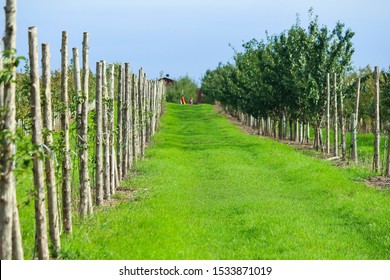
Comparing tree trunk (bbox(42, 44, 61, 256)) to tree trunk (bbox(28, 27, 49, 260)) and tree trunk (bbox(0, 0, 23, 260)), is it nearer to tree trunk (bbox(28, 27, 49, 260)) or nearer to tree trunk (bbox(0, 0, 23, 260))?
tree trunk (bbox(28, 27, 49, 260))

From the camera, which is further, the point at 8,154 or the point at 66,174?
the point at 66,174

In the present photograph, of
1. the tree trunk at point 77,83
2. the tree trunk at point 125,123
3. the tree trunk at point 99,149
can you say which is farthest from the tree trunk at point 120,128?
the tree trunk at point 77,83

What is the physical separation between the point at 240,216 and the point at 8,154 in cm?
802

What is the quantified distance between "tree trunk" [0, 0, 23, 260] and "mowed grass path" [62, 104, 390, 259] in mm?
2768

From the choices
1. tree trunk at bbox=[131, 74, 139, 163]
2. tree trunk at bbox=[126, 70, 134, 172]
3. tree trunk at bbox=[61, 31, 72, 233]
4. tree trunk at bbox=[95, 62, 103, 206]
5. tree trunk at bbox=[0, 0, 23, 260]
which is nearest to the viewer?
tree trunk at bbox=[0, 0, 23, 260]

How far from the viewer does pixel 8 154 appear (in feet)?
A: 26.8

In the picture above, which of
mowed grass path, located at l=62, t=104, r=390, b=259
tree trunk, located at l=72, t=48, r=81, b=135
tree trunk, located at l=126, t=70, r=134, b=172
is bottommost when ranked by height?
mowed grass path, located at l=62, t=104, r=390, b=259

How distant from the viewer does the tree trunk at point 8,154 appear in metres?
8.03

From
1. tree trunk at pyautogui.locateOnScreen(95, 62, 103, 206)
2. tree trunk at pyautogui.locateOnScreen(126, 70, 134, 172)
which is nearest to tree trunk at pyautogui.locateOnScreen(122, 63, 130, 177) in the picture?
tree trunk at pyautogui.locateOnScreen(126, 70, 134, 172)

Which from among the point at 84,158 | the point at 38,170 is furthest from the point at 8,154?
the point at 84,158

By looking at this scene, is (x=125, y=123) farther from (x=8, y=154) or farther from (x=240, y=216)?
(x=8, y=154)

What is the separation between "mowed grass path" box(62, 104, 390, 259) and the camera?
11.8m

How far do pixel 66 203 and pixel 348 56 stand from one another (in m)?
24.9
